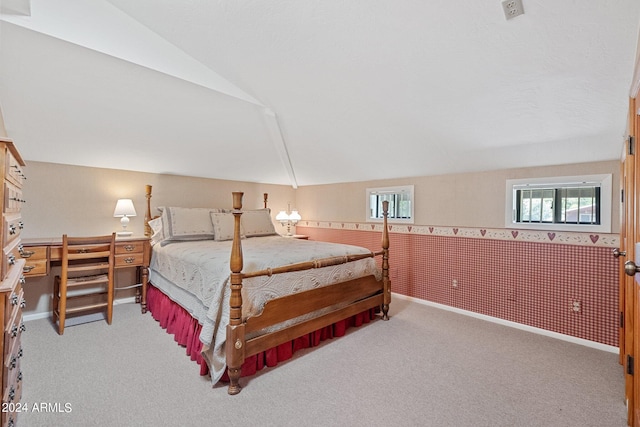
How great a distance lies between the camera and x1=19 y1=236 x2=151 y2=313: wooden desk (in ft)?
8.39

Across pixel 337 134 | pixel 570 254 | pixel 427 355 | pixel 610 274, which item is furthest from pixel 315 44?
pixel 610 274

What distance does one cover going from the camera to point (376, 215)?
430 cm

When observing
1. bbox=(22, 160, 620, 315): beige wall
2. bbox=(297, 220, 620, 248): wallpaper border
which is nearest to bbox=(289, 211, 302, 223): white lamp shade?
bbox=(297, 220, 620, 248): wallpaper border

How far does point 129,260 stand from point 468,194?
3.80 meters

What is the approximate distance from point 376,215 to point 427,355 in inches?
87.8

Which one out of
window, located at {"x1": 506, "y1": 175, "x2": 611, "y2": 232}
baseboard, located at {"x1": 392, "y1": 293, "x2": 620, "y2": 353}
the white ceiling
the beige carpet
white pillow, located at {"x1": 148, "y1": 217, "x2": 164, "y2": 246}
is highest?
the white ceiling

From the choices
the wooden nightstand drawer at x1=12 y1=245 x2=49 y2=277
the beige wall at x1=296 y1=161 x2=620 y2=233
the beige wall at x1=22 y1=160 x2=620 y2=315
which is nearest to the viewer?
the wooden nightstand drawer at x1=12 y1=245 x2=49 y2=277

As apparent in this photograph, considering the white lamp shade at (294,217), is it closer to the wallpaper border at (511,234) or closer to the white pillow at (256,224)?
the white pillow at (256,224)

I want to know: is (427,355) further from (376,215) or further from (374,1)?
(374,1)

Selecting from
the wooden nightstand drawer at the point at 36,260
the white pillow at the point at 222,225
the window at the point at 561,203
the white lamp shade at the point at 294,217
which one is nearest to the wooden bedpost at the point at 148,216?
the white pillow at the point at 222,225

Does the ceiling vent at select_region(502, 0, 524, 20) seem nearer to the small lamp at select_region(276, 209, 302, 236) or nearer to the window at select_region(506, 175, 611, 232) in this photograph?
the window at select_region(506, 175, 611, 232)

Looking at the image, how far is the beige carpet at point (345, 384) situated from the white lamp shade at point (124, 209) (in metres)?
1.23

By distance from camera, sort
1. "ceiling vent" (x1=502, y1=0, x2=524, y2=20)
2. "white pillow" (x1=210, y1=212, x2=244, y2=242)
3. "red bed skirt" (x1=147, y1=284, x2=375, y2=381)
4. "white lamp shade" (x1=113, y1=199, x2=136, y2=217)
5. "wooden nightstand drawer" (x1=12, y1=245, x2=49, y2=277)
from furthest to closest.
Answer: "white pillow" (x1=210, y1=212, x2=244, y2=242) < "white lamp shade" (x1=113, y1=199, x2=136, y2=217) < "wooden nightstand drawer" (x1=12, y1=245, x2=49, y2=277) < "red bed skirt" (x1=147, y1=284, x2=375, y2=381) < "ceiling vent" (x1=502, y1=0, x2=524, y2=20)

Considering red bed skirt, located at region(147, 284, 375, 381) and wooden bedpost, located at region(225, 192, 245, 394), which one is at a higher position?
wooden bedpost, located at region(225, 192, 245, 394)
